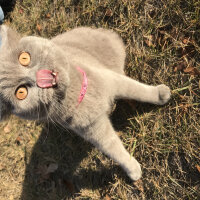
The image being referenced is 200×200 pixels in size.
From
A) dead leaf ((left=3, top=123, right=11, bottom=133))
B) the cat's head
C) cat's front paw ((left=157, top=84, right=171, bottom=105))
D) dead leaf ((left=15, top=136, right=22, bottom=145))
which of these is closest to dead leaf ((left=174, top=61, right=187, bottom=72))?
cat's front paw ((left=157, top=84, right=171, bottom=105))

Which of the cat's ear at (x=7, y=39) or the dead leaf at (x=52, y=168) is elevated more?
the cat's ear at (x=7, y=39)

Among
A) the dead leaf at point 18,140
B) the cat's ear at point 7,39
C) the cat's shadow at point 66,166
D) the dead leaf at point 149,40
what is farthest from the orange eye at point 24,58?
the dead leaf at point 18,140

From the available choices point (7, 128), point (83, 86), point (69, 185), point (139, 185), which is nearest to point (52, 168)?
point (69, 185)

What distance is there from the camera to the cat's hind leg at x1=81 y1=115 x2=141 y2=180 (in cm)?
167

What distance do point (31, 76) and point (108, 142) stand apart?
841 mm

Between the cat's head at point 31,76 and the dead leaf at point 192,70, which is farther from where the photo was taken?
the dead leaf at point 192,70

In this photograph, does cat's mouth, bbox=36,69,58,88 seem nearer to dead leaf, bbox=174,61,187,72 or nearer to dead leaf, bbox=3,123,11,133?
dead leaf, bbox=174,61,187,72

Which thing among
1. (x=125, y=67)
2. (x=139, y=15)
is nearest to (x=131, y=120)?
(x=125, y=67)

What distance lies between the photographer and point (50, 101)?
1.30 m

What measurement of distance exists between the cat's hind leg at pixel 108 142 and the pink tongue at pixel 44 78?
573 mm

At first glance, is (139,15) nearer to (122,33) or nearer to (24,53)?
(122,33)

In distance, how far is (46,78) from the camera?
121 centimetres

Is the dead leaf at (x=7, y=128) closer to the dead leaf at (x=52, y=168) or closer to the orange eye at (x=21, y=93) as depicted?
the dead leaf at (x=52, y=168)

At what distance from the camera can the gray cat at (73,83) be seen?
1.26 metres
